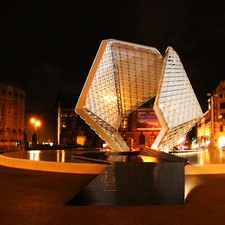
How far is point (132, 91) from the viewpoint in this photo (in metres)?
26.5

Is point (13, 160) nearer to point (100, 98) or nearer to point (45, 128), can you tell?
point (100, 98)

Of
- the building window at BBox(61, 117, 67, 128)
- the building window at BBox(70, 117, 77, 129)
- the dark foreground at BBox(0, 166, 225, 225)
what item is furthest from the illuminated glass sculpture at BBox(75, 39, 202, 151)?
the building window at BBox(61, 117, 67, 128)

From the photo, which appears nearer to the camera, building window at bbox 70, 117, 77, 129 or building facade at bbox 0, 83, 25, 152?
building facade at bbox 0, 83, 25, 152

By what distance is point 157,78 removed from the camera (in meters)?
26.3

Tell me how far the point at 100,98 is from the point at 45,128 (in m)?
62.8

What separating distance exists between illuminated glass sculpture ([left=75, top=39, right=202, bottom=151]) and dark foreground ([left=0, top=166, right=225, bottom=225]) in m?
10.3

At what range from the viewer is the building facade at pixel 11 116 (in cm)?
6831

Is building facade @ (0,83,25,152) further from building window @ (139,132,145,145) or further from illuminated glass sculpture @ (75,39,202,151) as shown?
illuminated glass sculpture @ (75,39,202,151)

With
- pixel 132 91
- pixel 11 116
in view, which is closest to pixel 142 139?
pixel 11 116

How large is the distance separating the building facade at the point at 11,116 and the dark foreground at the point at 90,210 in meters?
57.6

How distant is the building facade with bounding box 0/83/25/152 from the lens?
6831 cm

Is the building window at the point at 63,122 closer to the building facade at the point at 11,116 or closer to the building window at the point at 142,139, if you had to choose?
the building facade at the point at 11,116

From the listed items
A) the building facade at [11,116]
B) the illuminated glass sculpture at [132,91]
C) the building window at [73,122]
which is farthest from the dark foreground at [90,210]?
the building window at [73,122]

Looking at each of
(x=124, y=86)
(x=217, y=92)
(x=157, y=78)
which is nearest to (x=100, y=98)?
(x=124, y=86)
